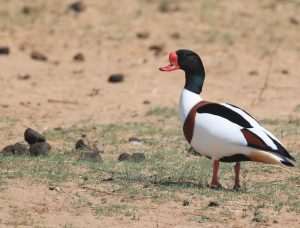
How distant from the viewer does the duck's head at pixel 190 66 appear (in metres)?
8.09

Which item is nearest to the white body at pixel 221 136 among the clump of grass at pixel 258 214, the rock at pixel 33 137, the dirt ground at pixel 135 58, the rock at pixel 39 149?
the clump of grass at pixel 258 214

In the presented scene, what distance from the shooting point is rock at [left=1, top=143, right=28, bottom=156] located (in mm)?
9109

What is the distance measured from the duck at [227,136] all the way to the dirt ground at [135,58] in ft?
7.85

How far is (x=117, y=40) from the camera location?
15.8 m

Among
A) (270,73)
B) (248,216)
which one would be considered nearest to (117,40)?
(270,73)

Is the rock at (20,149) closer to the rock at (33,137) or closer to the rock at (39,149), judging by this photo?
the rock at (39,149)

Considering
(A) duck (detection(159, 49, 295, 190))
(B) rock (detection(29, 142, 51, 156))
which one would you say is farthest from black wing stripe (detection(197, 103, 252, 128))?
(B) rock (detection(29, 142, 51, 156))

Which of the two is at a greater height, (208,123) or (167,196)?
(208,123)

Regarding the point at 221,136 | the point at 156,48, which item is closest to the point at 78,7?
the point at 156,48

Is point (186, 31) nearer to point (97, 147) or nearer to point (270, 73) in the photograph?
point (270, 73)

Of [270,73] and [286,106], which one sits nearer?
[286,106]

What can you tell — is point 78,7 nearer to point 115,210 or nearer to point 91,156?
point 91,156

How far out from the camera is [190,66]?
814 centimetres

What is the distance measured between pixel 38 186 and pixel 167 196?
98cm
